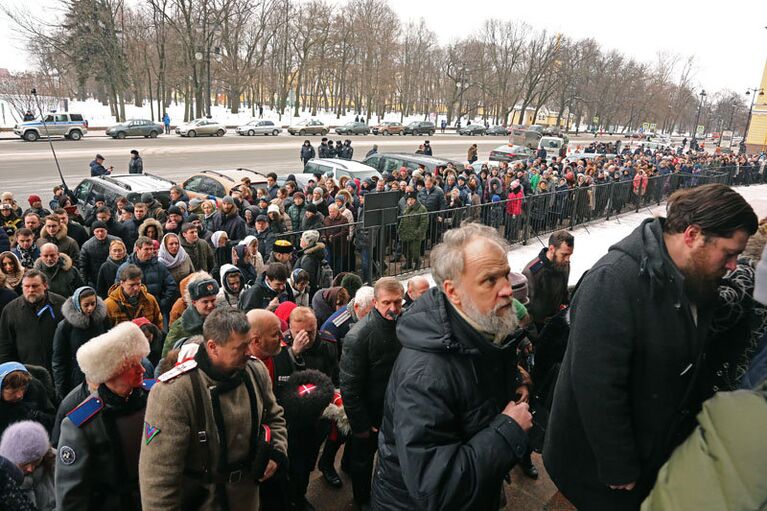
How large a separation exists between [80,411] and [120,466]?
0.34m

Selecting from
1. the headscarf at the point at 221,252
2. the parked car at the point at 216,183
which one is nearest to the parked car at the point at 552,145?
the parked car at the point at 216,183

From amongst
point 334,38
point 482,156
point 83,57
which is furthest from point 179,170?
point 334,38

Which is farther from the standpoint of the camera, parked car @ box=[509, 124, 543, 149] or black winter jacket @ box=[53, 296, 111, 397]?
parked car @ box=[509, 124, 543, 149]

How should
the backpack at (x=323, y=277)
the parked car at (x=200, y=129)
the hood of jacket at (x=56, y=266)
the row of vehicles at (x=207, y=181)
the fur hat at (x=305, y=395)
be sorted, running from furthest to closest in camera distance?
1. the parked car at (x=200, y=129)
2. the row of vehicles at (x=207, y=181)
3. the backpack at (x=323, y=277)
4. the hood of jacket at (x=56, y=266)
5. the fur hat at (x=305, y=395)

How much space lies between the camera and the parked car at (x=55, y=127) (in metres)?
32.6

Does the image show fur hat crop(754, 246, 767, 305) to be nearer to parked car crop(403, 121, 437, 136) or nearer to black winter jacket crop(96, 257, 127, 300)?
black winter jacket crop(96, 257, 127, 300)

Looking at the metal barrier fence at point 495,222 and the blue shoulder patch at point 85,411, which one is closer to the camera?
the blue shoulder patch at point 85,411

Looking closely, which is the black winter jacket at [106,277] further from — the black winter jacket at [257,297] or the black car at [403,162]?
the black car at [403,162]

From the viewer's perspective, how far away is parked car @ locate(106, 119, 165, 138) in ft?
122

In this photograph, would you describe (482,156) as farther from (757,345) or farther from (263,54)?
(263,54)

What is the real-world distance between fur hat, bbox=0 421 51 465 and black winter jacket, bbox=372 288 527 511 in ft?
6.89

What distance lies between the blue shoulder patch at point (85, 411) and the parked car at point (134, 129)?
40296 millimetres

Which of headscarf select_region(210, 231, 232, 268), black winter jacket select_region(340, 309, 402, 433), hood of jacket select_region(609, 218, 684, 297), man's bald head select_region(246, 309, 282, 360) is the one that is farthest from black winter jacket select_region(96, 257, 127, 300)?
hood of jacket select_region(609, 218, 684, 297)

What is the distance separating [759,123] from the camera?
47781mm
